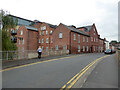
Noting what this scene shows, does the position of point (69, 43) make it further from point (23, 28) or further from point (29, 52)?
point (23, 28)

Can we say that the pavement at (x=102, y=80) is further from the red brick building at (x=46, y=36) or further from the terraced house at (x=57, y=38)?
the red brick building at (x=46, y=36)

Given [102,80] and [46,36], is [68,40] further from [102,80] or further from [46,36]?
[102,80]

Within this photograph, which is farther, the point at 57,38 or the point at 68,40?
the point at 57,38

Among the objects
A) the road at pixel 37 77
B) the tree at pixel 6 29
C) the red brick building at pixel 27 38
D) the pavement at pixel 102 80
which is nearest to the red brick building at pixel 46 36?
the red brick building at pixel 27 38

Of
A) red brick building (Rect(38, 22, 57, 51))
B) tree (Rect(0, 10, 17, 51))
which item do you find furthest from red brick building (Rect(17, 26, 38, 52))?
tree (Rect(0, 10, 17, 51))

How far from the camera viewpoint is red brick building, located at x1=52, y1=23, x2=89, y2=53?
26453 mm

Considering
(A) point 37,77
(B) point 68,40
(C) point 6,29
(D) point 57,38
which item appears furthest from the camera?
(D) point 57,38

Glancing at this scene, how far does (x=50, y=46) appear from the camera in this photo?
32219mm

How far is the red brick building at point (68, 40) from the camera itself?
26453mm

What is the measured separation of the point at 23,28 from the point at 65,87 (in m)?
34.4

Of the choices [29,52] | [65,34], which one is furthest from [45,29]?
[29,52]

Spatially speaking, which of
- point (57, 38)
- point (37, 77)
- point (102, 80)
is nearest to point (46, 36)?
point (57, 38)

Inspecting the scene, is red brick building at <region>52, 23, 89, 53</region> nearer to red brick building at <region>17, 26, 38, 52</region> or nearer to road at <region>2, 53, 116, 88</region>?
red brick building at <region>17, 26, 38, 52</region>

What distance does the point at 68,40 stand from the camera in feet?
86.9
